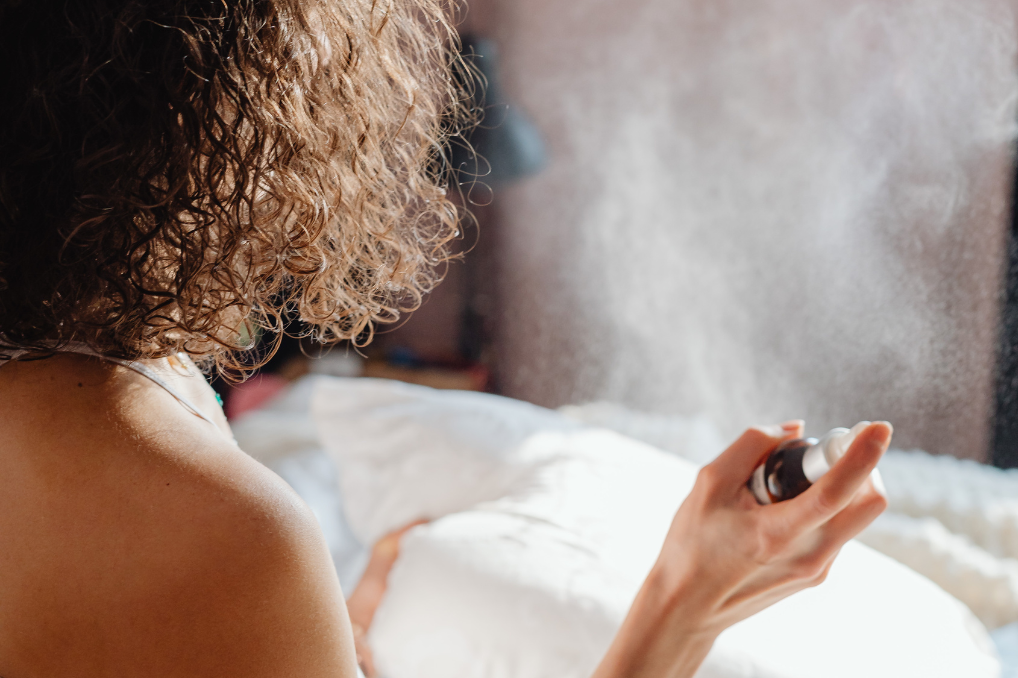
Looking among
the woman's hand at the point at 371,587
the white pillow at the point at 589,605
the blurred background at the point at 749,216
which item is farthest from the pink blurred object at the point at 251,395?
the white pillow at the point at 589,605

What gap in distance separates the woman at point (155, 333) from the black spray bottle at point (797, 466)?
2 cm

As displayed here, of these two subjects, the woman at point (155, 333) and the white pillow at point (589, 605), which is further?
the white pillow at point (589, 605)

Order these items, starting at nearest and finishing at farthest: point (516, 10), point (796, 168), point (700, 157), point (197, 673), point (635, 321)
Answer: point (197, 673) < point (796, 168) < point (700, 157) < point (635, 321) < point (516, 10)

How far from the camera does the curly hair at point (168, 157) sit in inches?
15.4

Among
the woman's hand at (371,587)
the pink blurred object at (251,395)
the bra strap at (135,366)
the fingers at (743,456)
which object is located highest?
the fingers at (743,456)

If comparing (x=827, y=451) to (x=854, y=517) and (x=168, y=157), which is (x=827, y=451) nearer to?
(x=854, y=517)

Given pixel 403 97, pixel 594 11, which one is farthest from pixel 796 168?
pixel 403 97

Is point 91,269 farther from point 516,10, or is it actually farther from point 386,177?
point 516,10

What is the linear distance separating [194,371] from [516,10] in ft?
4.34

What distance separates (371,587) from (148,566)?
0.65 metres

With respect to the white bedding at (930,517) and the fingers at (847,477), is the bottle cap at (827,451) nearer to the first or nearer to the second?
the fingers at (847,477)

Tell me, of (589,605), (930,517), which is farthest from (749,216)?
(589,605)

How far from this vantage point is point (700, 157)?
1.34 metres

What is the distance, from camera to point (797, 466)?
51cm
